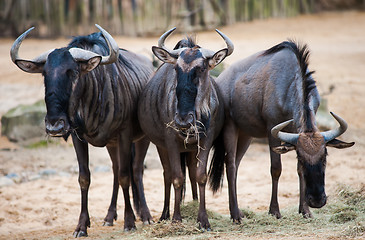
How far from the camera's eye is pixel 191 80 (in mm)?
5961

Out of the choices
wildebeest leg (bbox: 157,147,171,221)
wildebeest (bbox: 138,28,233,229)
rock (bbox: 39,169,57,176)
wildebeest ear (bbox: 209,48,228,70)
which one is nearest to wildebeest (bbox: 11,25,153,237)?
wildebeest (bbox: 138,28,233,229)

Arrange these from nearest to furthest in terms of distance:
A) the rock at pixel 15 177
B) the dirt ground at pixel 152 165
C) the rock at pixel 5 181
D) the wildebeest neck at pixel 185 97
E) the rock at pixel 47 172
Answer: the wildebeest neck at pixel 185 97 < the dirt ground at pixel 152 165 < the rock at pixel 5 181 < the rock at pixel 15 177 < the rock at pixel 47 172

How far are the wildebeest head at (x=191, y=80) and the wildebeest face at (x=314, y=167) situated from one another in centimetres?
111

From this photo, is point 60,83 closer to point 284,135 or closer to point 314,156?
point 284,135

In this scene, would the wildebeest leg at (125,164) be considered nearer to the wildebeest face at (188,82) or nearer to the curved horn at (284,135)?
the wildebeest face at (188,82)

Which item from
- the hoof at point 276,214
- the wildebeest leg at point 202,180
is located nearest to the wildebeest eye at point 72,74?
the wildebeest leg at point 202,180

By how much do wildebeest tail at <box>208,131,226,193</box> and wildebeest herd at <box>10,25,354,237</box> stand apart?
14 mm

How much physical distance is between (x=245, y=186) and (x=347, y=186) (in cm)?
210

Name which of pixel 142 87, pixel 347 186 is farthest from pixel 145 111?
pixel 347 186

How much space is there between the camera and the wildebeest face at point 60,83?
586 centimetres

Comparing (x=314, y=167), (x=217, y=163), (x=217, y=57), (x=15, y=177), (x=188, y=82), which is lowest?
(x=15, y=177)

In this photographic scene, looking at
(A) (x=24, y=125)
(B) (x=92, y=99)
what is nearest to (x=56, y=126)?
(B) (x=92, y=99)

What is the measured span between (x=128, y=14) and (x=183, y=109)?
44.2ft

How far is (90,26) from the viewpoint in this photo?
1881 centimetres
